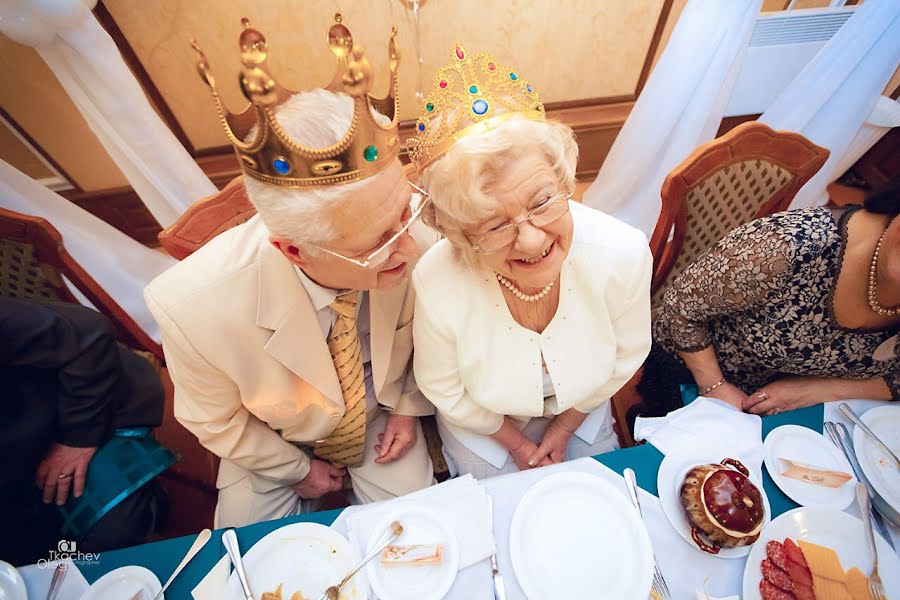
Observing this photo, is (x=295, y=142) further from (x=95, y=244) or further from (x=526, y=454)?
(x=95, y=244)

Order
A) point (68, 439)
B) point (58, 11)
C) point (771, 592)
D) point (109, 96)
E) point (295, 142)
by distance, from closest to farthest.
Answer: point (295, 142) < point (771, 592) < point (68, 439) < point (58, 11) < point (109, 96)

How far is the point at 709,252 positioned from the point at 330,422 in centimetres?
132

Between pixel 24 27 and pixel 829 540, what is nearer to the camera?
pixel 829 540

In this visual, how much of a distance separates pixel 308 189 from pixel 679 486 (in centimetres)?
112

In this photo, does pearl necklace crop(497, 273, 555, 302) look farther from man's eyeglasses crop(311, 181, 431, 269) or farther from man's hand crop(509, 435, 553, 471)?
man's hand crop(509, 435, 553, 471)

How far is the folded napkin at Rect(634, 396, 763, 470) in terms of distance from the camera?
1174 mm

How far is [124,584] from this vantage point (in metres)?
1.06

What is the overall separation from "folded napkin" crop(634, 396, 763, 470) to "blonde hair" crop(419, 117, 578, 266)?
0.69 meters

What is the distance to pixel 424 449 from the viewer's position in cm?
178

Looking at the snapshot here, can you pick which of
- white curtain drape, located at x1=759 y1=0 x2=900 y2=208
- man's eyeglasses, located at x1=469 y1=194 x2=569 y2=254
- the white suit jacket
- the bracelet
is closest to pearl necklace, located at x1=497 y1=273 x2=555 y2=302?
man's eyeglasses, located at x1=469 y1=194 x2=569 y2=254

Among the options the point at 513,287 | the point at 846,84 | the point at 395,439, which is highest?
the point at 846,84

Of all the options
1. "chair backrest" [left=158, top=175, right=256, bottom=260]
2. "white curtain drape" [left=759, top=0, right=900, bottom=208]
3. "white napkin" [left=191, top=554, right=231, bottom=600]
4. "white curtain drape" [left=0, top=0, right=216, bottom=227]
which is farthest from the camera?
"white curtain drape" [left=759, top=0, right=900, bottom=208]

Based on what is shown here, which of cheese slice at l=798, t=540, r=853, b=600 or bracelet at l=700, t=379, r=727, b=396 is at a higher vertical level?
cheese slice at l=798, t=540, r=853, b=600

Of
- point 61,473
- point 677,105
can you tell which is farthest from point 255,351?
point 677,105
